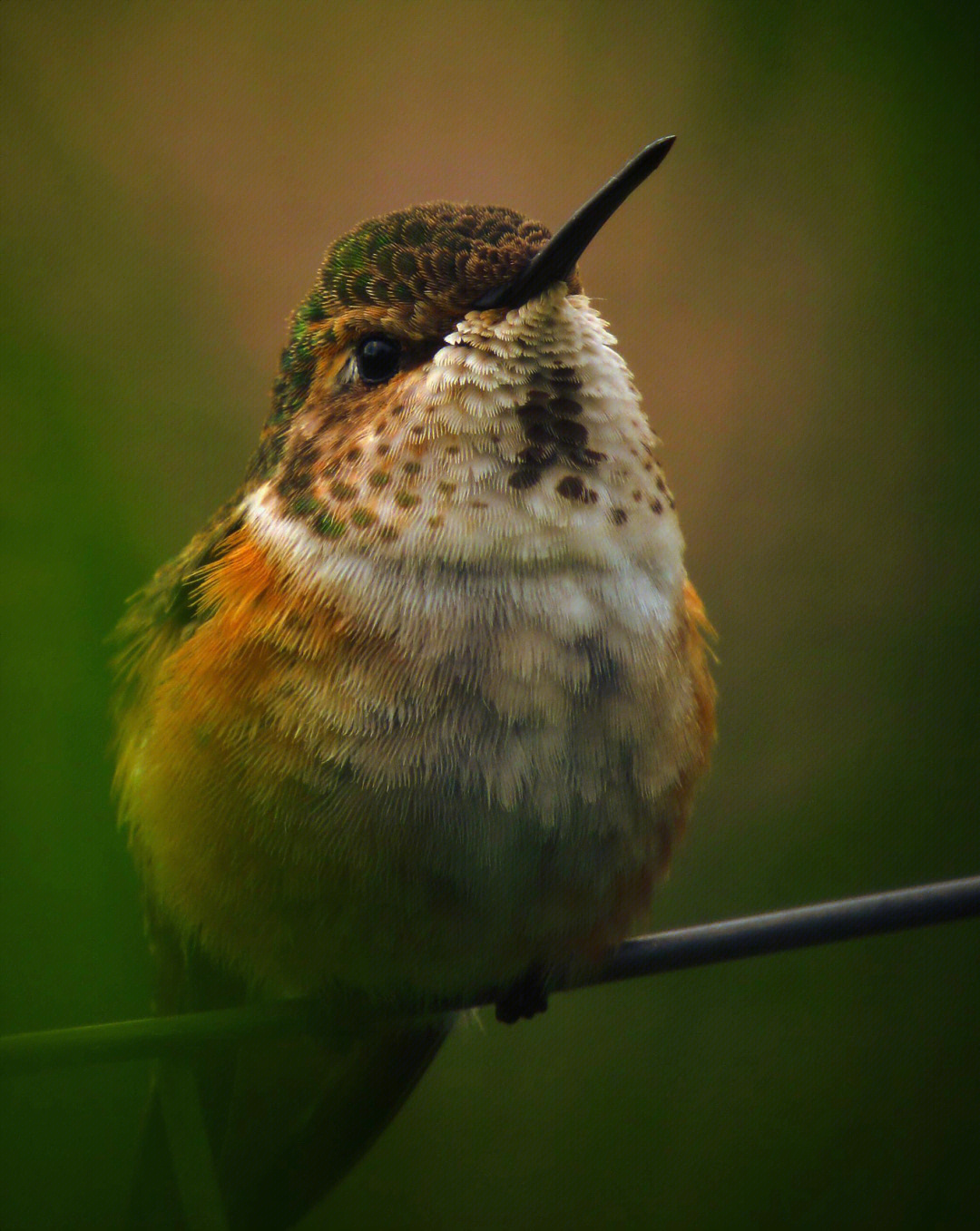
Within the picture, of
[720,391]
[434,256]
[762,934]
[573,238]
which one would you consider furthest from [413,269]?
[720,391]

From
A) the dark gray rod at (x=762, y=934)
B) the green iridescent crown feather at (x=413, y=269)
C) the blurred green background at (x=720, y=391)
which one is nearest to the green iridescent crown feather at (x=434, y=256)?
the green iridescent crown feather at (x=413, y=269)

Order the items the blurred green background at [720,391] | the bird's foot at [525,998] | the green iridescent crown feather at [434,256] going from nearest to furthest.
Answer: the green iridescent crown feather at [434,256], the bird's foot at [525,998], the blurred green background at [720,391]

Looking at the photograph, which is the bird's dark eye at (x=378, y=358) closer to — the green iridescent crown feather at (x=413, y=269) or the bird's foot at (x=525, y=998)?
the green iridescent crown feather at (x=413, y=269)

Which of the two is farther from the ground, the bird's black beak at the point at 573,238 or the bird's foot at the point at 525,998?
the bird's black beak at the point at 573,238

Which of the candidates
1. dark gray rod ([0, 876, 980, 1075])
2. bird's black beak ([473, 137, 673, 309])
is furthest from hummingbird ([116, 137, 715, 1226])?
dark gray rod ([0, 876, 980, 1075])

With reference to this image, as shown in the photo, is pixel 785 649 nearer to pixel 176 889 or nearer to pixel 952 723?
pixel 952 723

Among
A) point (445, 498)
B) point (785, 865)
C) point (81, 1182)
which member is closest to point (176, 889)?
point (445, 498)
